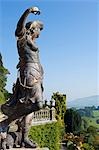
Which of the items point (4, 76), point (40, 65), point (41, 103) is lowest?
point (41, 103)

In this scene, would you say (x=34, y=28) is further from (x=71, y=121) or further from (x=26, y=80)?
(x=71, y=121)

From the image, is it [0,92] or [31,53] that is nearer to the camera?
[31,53]

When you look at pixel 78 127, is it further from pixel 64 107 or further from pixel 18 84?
pixel 18 84

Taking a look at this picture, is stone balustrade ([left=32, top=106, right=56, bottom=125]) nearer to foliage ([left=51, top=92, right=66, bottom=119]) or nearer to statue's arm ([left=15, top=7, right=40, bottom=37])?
statue's arm ([left=15, top=7, right=40, bottom=37])

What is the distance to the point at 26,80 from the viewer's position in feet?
27.6

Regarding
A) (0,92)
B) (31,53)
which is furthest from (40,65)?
(0,92)

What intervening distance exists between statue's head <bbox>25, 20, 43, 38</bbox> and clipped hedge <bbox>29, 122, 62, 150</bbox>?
9796 millimetres

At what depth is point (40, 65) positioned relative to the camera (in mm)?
8625

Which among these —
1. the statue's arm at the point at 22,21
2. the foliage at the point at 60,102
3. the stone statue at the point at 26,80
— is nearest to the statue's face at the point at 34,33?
the stone statue at the point at 26,80

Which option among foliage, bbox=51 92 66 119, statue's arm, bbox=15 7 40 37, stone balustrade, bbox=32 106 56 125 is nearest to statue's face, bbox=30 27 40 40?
statue's arm, bbox=15 7 40 37

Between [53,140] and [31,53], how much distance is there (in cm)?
1530

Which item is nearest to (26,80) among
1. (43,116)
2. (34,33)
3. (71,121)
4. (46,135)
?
(34,33)

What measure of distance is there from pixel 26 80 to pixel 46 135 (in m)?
14.0

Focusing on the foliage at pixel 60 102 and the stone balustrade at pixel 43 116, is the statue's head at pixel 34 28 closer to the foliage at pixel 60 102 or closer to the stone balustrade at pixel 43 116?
the stone balustrade at pixel 43 116
